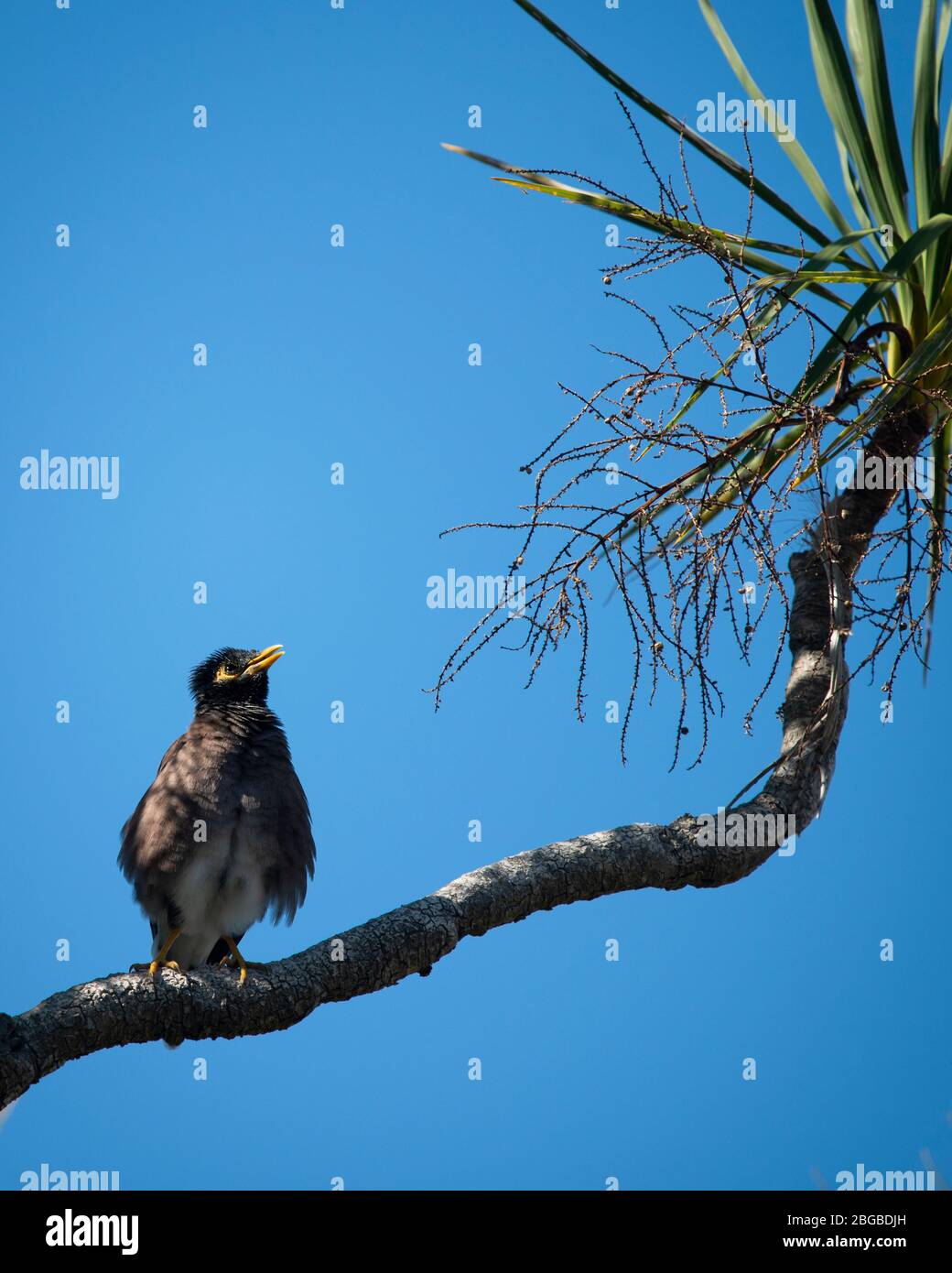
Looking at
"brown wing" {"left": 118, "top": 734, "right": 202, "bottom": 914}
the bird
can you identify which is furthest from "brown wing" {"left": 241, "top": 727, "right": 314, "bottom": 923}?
"brown wing" {"left": 118, "top": 734, "right": 202, "bottom": 914}

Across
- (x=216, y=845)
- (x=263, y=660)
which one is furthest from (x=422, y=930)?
(x=263, y=660)

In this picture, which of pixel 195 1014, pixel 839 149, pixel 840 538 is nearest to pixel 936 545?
pixel 840 538

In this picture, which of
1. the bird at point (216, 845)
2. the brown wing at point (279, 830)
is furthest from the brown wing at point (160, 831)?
the brown wing at point (279, 830)

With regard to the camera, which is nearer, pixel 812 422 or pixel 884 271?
pixel 812 422

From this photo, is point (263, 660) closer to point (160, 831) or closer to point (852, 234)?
point (160, 831)

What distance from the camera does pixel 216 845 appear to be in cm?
369

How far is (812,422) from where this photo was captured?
8.05 ft

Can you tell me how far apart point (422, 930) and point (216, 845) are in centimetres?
158

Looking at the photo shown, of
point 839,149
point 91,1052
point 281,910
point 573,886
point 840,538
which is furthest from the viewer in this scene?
point 281,910

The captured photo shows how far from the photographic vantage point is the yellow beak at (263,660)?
4.39 metres

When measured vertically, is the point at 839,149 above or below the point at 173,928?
above

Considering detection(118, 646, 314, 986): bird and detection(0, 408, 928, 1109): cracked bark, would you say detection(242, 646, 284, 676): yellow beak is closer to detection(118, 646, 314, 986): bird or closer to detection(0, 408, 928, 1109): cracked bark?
detection(118, 646, 314, 986): bird

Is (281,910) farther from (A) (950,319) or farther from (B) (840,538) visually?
(A) (950,319)

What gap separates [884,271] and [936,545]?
0.63 m
